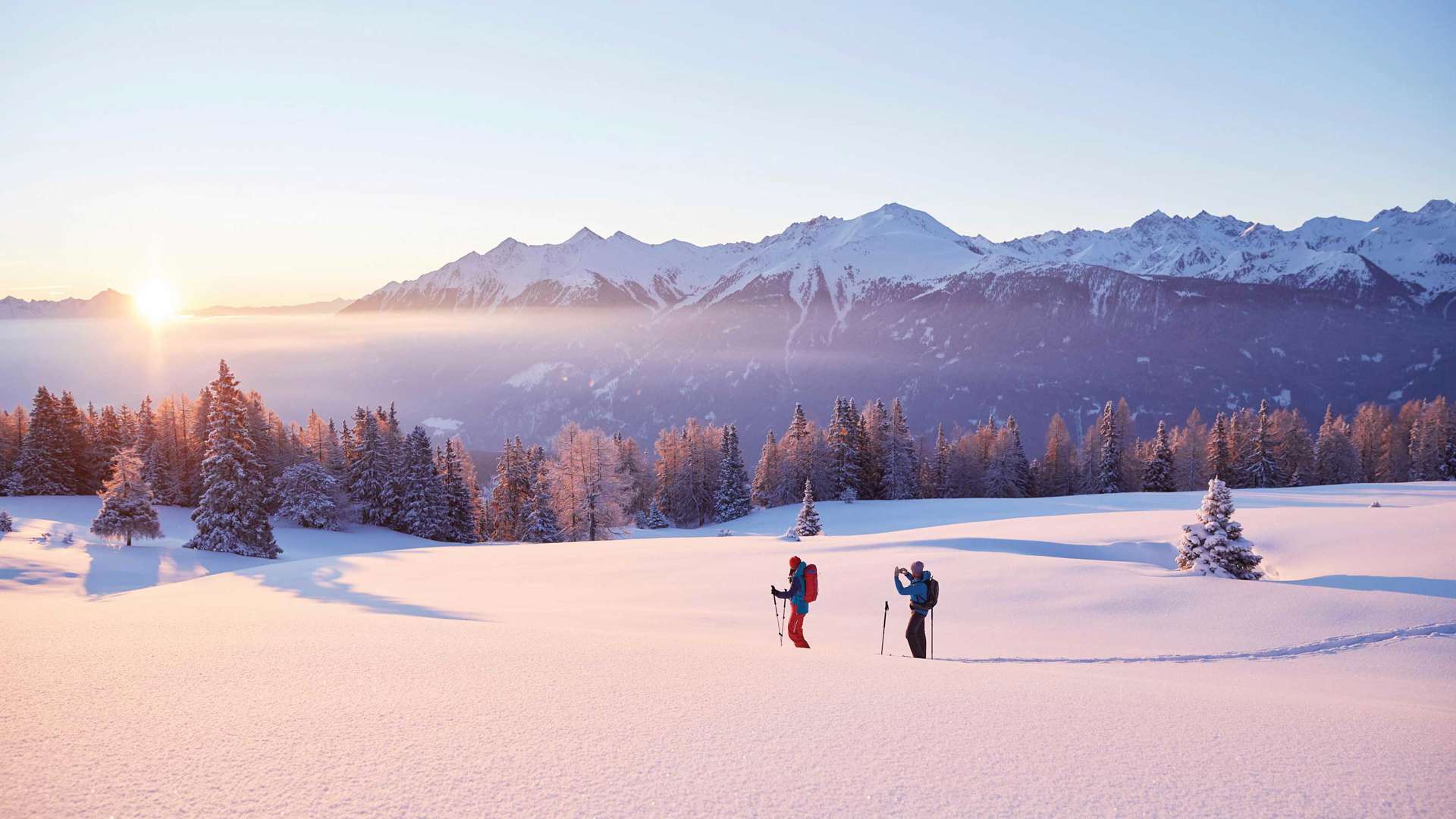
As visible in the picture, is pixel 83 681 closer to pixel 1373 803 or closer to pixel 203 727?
pixel 203 727

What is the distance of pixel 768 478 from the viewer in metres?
64.0

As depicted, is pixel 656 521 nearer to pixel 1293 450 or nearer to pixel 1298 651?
pixel 1298 651

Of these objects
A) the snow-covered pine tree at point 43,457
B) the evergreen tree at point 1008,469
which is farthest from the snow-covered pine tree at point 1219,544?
the snow-covered pine tree at point 43,457

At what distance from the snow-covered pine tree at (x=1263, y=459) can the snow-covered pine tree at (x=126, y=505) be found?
269 feet

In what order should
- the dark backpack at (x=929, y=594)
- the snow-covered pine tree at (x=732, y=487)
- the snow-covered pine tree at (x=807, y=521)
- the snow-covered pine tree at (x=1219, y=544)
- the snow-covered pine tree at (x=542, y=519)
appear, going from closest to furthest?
the dark backpack at (x=929, y=594) < the snow-covered pine tree at (x=1219, y=544) < the snow-covered pine tree at (x=807, y=521) < the snow-covered pine tree at (x=542, y=519) < the snow-covered pine tree at (x=732, y=487)

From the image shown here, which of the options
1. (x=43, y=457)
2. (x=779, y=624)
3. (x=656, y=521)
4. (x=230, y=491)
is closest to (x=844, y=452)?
(x=656, y=521)

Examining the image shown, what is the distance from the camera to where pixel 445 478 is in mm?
54844

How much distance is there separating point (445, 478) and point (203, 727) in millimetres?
54257

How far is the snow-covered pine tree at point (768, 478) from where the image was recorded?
207ft

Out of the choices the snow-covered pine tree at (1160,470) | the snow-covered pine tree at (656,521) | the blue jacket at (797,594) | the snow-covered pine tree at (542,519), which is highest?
the blue jacket at (797,594)

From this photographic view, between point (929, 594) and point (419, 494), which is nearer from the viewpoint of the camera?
point (929, 594)

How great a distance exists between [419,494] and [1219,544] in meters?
49.4

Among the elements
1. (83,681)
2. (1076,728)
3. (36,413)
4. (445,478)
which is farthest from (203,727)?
(36,413)

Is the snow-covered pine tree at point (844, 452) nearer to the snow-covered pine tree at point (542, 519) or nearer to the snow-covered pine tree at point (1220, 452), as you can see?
the snow-covered pine tree at point (542, 519)
